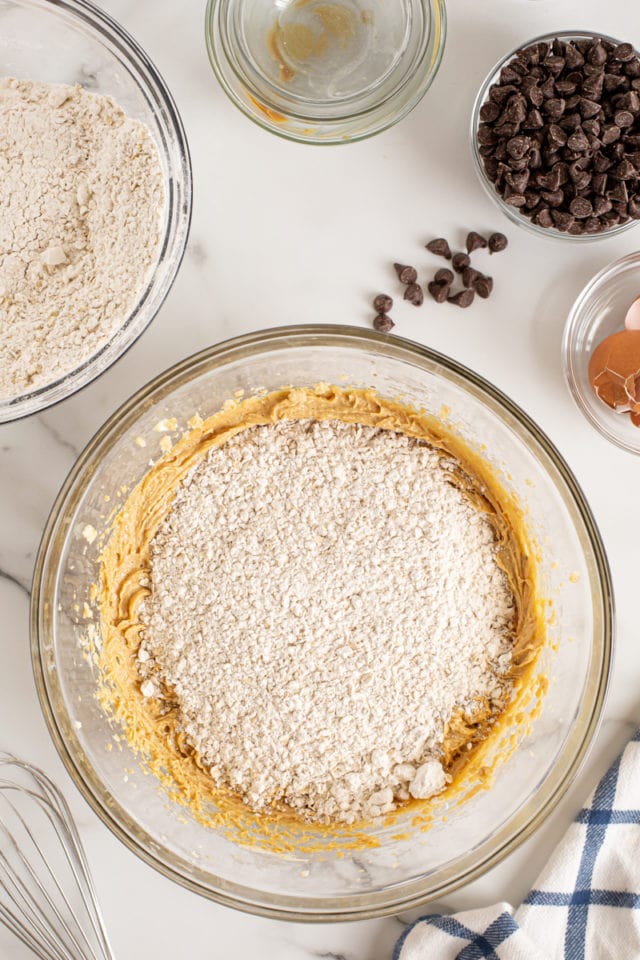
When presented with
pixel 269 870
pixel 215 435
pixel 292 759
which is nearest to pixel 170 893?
pixel 269 870

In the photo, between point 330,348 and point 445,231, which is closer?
point 330,348

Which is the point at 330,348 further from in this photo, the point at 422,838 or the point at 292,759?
the point at 422,838

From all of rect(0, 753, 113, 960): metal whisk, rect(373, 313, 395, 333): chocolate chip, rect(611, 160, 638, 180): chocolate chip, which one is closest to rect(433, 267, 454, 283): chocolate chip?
rect(373, 313, 395, 333): chocolate chip

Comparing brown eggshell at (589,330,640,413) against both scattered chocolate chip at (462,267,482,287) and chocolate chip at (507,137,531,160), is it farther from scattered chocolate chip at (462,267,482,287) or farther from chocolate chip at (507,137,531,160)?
chocolate chip at (507,137,531,160)

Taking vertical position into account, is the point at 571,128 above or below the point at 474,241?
above

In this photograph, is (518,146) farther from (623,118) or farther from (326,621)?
(326,621)

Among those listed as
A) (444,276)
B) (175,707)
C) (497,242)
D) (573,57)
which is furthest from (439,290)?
(175,707)

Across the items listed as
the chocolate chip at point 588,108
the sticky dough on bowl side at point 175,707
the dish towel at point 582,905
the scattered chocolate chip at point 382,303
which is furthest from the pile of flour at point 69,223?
the dish towel at point 582,905
